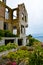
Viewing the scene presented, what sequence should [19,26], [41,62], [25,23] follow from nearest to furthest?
1. [41,62]
2. [19,26]
3. [25,23]

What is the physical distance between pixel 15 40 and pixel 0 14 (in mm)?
6000

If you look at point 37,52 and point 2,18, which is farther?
point 2,18

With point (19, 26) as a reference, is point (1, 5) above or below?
above

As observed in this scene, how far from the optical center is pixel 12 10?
39.4 metres

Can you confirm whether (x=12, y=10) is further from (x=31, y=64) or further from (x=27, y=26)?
(x=31, y=64)

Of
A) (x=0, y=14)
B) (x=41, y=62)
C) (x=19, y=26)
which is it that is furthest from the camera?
(x=19, y=26)

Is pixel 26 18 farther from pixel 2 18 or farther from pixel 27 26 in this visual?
pixel 2 18

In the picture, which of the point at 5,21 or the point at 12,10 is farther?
the point at 12,10

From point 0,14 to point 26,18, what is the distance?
36.5 feet

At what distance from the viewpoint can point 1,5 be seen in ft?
114

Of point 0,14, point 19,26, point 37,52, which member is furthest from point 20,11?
point 37,52

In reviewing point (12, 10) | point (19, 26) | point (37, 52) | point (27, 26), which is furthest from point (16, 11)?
point (37, 52)

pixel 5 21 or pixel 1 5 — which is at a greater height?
pixel 1 5

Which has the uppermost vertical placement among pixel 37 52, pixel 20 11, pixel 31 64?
pixel 20 11
